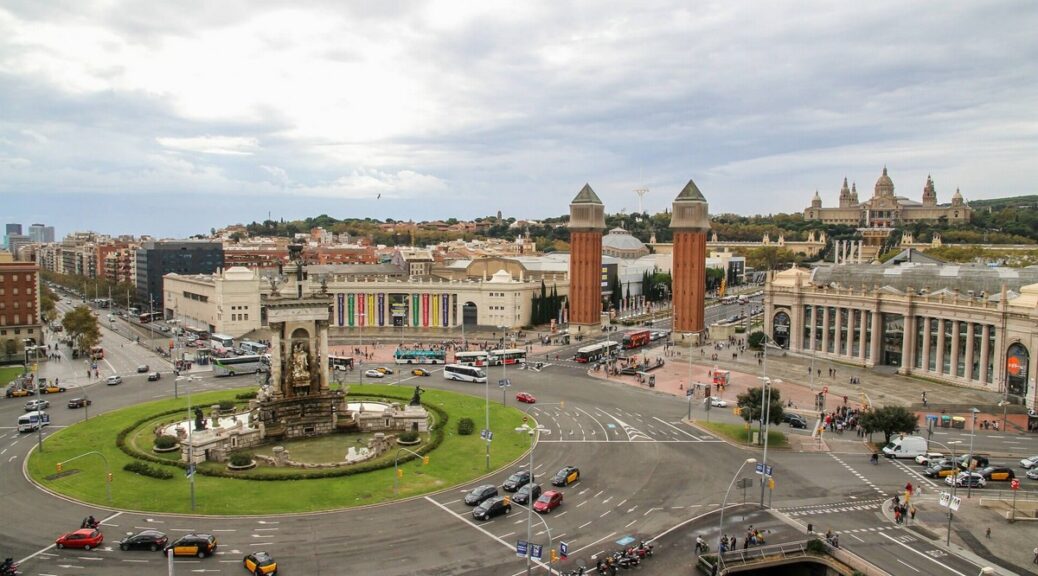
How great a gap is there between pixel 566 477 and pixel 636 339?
69.6 meters

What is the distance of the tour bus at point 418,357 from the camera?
10262cm

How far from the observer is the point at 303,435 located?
61.6 metres

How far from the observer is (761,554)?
130 feet

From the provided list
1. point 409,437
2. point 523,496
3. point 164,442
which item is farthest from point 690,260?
point 164,442

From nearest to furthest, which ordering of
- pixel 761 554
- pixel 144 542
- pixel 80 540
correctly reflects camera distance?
pixel 80 540, pixel 144 542, pixel 761 554

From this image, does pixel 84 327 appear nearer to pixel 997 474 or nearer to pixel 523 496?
pixel 523 496

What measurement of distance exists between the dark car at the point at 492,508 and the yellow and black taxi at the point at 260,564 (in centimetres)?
1241

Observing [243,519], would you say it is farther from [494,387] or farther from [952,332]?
[952,332]

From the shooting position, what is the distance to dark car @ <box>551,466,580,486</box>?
50094mm

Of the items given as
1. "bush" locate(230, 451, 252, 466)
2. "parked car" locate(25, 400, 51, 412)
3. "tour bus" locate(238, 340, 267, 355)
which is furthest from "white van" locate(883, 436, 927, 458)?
"tour bus" locate(238, 340, 267, 355)

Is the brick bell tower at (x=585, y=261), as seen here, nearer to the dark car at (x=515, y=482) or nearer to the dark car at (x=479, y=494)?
the dark car at (x=515, y=482)

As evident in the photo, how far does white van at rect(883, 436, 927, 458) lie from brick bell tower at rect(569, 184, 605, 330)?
75.2 m

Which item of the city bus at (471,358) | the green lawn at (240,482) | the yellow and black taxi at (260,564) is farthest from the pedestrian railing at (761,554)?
the city bus at (471,358)

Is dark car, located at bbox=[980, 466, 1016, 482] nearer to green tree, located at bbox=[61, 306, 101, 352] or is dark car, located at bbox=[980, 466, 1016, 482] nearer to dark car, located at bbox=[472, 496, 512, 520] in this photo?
dark car, located at bbox=[472, 496, 512, 520]
